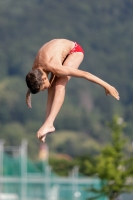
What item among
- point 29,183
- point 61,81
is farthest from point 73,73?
point 29,183

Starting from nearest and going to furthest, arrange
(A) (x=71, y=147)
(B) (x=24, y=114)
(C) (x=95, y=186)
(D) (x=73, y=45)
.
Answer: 1. (D) (x=73, y=45)
2. (C) (x=95, y=186)
3. (A) (x=71, y=147)
4. (B) (x=24, y=114)

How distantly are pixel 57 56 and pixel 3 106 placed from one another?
152576 millimetres

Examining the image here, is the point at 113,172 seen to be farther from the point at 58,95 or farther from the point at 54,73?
the point at 54,73

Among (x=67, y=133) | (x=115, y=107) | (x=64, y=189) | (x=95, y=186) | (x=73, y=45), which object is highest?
(x=115, y=107)

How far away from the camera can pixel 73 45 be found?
13.9 metres

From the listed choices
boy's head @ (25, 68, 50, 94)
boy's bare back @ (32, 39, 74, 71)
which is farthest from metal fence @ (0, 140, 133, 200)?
boy's head @ (25, 68, 50, 94)

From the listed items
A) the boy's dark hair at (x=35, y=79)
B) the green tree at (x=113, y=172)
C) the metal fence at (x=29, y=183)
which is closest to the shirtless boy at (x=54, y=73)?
the boy's dark hair at (x=35, y=79)

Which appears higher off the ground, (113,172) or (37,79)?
(113,172)

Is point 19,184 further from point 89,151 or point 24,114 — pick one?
point 24,114

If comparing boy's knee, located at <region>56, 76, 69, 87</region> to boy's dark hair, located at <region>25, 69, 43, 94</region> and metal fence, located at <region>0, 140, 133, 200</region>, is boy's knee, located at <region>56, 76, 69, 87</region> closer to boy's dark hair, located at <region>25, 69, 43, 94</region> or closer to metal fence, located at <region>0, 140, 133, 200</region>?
boy's dark hair, located at <region>25, 69, 43, 94</region>

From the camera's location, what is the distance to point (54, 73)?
13.0 metres

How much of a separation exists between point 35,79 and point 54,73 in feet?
1.19

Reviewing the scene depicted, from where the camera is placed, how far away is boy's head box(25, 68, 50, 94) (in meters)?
12.9

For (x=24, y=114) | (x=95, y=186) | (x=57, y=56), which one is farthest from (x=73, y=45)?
(x=24, y=114)
